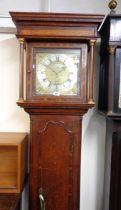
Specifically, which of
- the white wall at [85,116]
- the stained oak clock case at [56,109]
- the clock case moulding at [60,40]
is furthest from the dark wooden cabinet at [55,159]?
the white wall at [85,116]

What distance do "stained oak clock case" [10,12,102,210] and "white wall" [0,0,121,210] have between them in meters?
0.34

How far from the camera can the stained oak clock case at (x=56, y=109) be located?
1445 mm

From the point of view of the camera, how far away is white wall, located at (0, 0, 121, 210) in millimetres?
1754

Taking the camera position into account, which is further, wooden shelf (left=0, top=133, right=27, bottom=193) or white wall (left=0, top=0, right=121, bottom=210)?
white wall (left=0, top=0, right=121, bottom=210)

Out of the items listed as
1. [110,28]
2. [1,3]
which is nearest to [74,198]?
[110,28]

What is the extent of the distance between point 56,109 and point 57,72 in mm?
252

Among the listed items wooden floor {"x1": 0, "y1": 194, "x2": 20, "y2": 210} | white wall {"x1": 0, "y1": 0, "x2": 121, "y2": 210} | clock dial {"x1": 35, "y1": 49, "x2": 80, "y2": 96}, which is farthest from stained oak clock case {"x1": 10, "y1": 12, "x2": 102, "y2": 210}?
white wall {"x1": 0, "y1": 0, "x2": 121, "y2": 210}

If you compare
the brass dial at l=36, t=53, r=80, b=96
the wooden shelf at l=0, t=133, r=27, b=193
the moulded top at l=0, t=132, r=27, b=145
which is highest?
the brass dial at l=36, t=53, r=80, b=96

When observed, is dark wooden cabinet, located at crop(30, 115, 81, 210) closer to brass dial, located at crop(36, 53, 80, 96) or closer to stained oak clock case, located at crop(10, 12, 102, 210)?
stained oak clock case, located at crop(10, 12, 102, 210)

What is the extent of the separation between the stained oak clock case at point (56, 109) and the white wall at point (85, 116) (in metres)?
0.34

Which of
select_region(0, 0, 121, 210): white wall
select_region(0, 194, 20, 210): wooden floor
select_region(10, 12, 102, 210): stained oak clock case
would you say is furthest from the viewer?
select_region(0, 0, 121, 210): white wall

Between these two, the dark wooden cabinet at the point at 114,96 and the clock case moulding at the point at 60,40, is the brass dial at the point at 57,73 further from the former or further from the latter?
the dark wooden cabinet at the point at 114,96

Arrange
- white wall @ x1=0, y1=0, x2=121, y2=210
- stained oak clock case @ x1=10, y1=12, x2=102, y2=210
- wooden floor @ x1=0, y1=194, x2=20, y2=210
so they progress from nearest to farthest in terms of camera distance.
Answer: wooden floor @ x1=0, y1=194, x2=20, y2=210
stained oak clock case @ x1=10, y1=12, x2=102, y2=210
white wall @ x1=0, y1=0, x2=121, y2=210

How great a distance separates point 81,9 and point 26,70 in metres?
0.72
